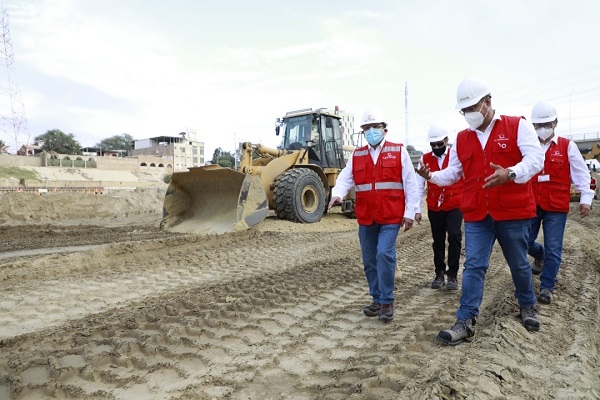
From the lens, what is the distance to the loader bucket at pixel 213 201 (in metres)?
9.23

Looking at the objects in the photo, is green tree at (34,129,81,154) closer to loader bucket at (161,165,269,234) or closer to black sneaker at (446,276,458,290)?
loader bucket at (161,165,269,234)

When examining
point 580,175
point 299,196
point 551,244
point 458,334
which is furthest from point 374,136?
point 299,196

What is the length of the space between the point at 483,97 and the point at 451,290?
2.37 metres

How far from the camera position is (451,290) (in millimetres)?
4906

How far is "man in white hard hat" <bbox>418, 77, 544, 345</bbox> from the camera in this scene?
10.6 feet

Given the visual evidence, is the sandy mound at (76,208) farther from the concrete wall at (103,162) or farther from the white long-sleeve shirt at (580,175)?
the concrete wall at (103,162)

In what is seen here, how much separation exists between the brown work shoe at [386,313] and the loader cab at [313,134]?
27.3 feet

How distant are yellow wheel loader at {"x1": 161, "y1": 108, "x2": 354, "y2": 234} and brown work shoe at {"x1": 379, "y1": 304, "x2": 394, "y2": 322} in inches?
219

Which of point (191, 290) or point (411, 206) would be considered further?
point (191, 290)

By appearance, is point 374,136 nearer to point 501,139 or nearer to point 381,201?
point 381,201

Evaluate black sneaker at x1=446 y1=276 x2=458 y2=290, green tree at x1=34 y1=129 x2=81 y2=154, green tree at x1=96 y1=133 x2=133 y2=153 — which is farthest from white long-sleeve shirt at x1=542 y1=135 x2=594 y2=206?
green tree at x1=96 y1=133 x2=133 y2=153

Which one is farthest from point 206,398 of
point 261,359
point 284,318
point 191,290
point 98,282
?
point 98,282

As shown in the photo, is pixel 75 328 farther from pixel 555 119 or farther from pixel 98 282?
pixel 555 119

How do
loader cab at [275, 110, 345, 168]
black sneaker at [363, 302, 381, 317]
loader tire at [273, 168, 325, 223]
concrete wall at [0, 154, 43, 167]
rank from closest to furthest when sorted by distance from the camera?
1. black sneaker at [363, 302, 381, 317]
2. loader tire at [273, 168, 325, 223]
3. loader cab at [275, 110, 345, 168]
4. concrete wall at [0, 154, 43, 167]
